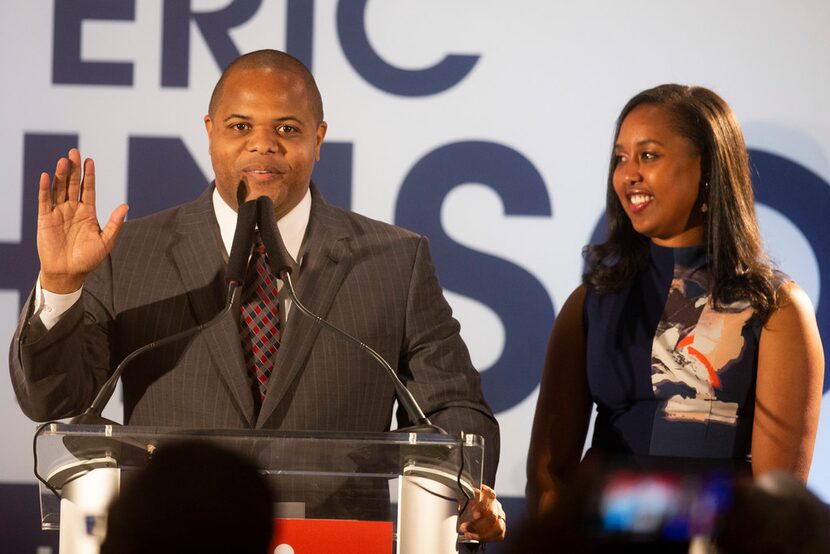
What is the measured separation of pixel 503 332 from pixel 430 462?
7.24 feet

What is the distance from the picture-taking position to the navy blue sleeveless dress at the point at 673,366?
109 inches

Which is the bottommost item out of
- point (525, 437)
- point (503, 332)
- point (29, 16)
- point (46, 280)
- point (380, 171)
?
point (525, 437)

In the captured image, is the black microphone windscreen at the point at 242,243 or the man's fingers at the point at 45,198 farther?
the man's fingers at the point at 45,198

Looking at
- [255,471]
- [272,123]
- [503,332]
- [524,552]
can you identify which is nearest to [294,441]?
[255,471]

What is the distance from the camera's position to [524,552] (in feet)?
3.40

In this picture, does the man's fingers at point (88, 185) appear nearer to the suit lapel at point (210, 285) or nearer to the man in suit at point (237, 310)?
the man in suit at point (237, 310)

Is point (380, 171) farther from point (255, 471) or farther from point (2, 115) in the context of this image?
point (255, 471)

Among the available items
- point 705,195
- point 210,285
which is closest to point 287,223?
point 210,285

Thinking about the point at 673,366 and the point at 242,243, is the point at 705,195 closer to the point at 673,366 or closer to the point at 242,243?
the point at 673,366

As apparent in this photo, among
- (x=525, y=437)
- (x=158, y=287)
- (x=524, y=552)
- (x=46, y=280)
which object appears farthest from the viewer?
(x=525, y=437)

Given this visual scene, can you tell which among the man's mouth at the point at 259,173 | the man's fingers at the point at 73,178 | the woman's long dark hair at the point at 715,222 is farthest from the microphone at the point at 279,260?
the woman's long dark hair at the point at 715,222

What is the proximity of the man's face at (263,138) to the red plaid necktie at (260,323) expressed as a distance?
0.69ft

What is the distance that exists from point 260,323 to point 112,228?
17.0 inches

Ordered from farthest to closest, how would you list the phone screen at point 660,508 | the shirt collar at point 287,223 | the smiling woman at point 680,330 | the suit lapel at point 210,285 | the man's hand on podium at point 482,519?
the shirt collar at point 287,223 → the smiling woman at point 680,330 → the suit lapel at point 210,285 → the man's hand on podium at point 482,519 → the phone screen at point 660,508
